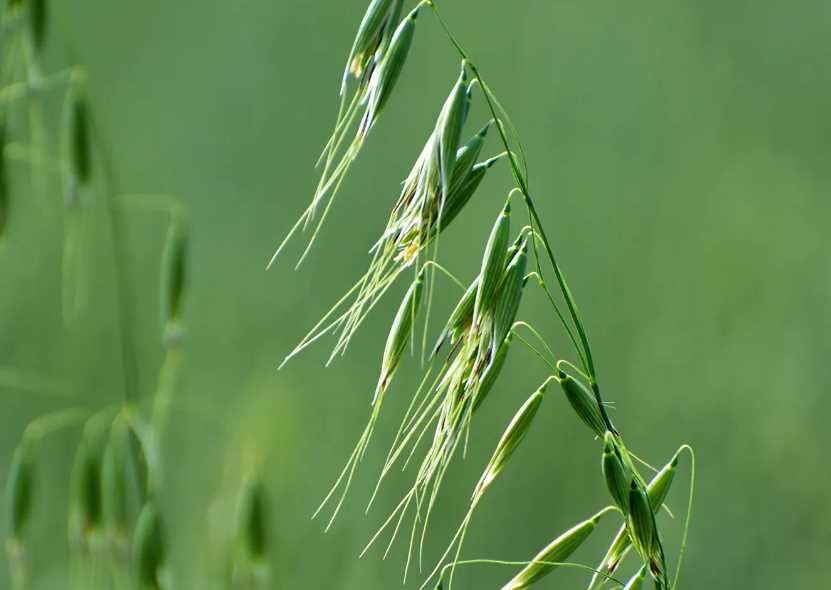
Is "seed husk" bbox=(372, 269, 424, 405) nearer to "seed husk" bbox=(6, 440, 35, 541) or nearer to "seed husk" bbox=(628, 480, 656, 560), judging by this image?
"seed husk" bbox=(628, 480, 656, 560)

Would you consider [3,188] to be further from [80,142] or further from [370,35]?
[370,35]

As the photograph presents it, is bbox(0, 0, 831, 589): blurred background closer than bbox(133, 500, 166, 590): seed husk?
No

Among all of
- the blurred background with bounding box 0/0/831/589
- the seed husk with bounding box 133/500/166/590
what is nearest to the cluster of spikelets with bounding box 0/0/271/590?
the seed husk with bounding box 133/500/166/590

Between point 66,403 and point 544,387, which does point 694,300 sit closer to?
point 66,403

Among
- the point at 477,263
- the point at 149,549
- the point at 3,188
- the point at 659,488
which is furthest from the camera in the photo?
the point at 477,263

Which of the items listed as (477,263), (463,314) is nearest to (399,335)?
(463,314)

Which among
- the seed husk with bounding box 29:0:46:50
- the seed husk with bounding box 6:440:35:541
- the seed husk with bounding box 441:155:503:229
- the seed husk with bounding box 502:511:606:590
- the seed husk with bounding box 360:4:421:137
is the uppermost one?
the seed husk with bounding box 29:0:46:50
